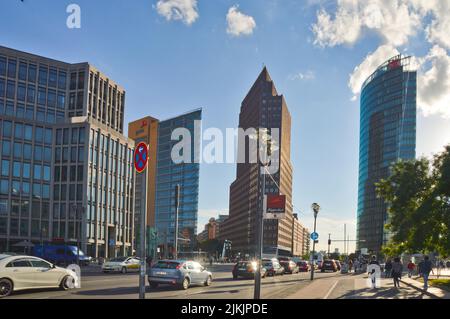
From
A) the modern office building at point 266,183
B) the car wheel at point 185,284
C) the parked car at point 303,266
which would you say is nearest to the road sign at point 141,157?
the car wheel at point 185,284

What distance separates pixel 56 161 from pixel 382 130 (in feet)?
390

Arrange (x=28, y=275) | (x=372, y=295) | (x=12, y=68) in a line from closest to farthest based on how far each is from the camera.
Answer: (x=28, y=275) → (x=372, y=295) → (x=12, y=68)

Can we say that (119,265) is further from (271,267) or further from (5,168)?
(5,168)

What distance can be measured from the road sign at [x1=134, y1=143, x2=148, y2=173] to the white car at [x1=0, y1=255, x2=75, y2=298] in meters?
8.77

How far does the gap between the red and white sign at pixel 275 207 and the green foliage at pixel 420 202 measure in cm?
1549

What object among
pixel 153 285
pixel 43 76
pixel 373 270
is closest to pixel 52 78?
pixel 43 76

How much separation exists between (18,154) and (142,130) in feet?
252

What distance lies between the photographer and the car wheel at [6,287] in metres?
17.2

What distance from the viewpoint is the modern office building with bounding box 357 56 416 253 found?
166000 mm

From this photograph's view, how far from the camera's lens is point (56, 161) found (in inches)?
3440

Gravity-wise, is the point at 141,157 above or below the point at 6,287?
above

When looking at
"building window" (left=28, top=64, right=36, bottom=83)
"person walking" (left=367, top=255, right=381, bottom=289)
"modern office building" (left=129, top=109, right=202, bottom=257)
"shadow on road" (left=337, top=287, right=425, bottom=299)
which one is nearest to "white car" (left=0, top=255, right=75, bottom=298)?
"shadow on road" (left=337, top=287, right=425, bottom=299)

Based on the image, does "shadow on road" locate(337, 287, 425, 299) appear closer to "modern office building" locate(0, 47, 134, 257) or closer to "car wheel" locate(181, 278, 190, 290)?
"car wheel" locate(181, 278, 190, 290)

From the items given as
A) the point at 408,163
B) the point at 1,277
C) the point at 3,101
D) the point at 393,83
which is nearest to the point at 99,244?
the point at 3,101
